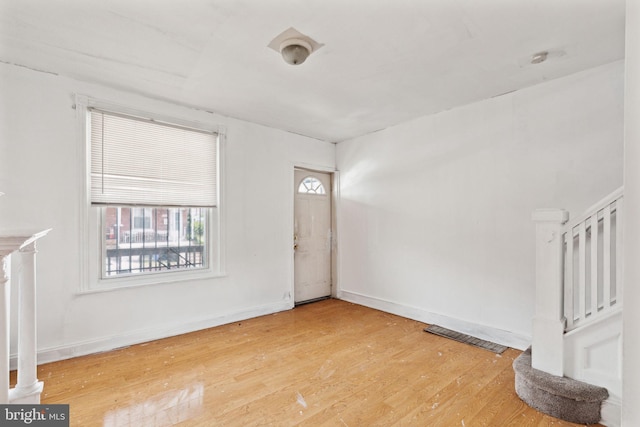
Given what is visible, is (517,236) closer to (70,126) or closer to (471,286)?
(471,286)

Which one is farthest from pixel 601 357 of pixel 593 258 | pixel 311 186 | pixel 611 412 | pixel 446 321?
pixel 311 186

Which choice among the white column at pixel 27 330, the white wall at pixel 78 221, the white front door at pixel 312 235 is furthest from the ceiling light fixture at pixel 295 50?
the white front door at pixel 312 235

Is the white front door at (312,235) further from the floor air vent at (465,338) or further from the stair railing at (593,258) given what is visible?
the stair railing at (593,258)

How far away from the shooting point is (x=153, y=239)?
3.36 metres

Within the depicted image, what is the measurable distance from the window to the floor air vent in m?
2.82

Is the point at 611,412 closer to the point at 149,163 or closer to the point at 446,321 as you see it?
the point at 446,321

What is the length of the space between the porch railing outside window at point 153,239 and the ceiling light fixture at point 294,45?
2.18m

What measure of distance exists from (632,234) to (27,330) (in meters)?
2.95

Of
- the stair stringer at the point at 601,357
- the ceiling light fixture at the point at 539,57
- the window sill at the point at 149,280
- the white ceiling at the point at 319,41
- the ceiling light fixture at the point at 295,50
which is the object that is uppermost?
the white ceiling at the point at 319,41

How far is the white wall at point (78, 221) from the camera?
101 inches

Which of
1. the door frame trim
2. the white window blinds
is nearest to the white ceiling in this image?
the white window blinds

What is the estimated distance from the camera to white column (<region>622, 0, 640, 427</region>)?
0.62m

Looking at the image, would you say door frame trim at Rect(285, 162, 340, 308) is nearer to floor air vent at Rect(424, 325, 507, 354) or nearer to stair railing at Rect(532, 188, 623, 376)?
floor air vent at Rect(424, 325, 507, 354)

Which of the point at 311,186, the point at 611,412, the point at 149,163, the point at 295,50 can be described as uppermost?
the point at 295,50
